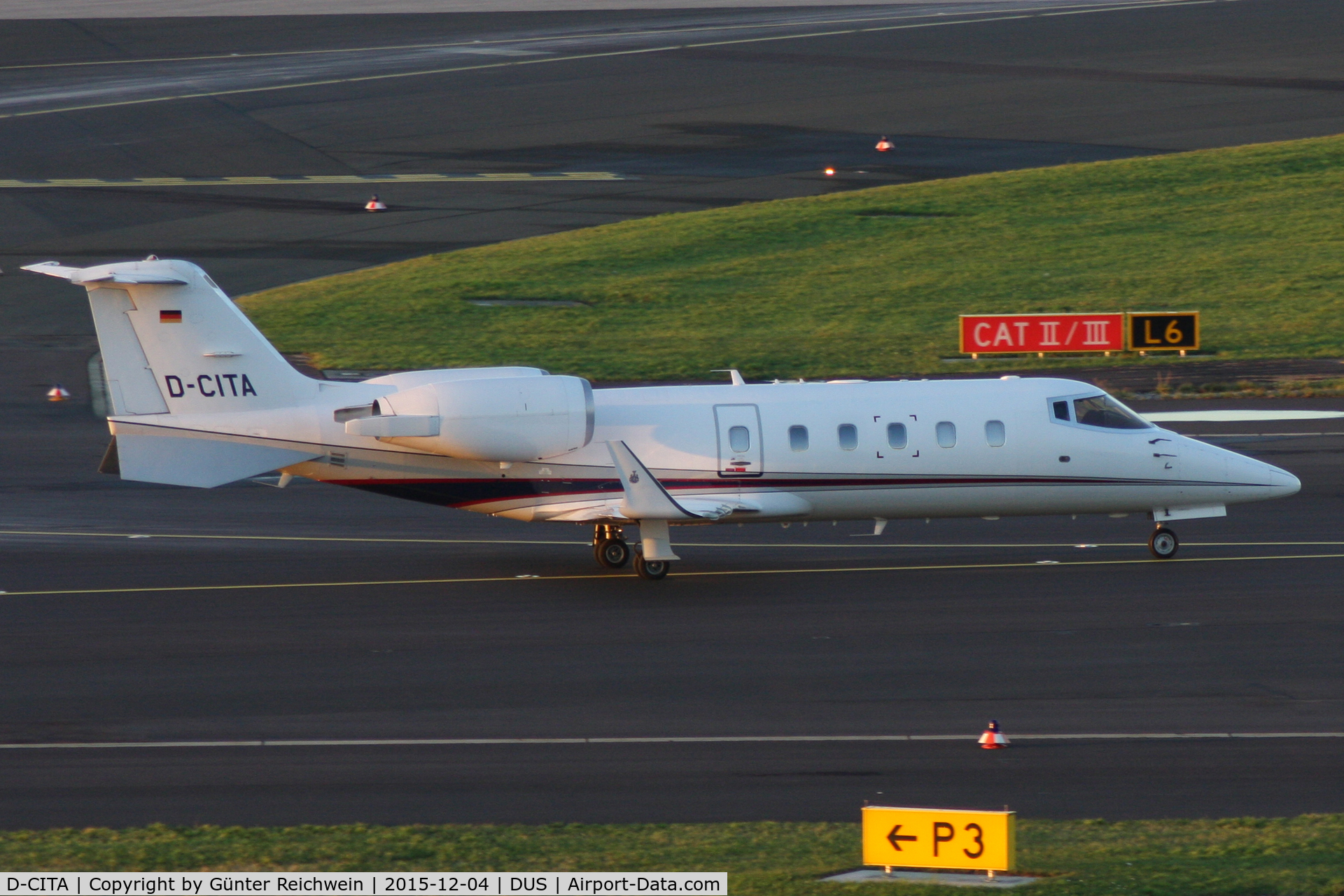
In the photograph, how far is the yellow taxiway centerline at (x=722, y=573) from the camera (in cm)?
2480

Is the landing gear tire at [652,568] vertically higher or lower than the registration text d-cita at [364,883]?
higher

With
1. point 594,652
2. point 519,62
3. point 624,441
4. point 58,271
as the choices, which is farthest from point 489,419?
point 519,62

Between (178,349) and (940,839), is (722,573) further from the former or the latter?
(940,839)

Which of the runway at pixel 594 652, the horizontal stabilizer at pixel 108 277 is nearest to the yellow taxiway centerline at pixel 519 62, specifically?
the runway at pixel 594 652

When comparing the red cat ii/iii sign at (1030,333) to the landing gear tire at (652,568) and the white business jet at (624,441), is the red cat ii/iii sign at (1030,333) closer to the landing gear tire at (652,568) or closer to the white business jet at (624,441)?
the white business jet at (624,441)

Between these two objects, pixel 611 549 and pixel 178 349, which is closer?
pixel 178 349

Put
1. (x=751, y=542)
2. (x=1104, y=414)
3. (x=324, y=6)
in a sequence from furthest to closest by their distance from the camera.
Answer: (x=324, y=6)
(x=751, y=542)
(x=1104, y=414)

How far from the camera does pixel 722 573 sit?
2559cm

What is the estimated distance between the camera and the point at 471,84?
69.7 meters

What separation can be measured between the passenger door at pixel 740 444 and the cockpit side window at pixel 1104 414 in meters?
4.74

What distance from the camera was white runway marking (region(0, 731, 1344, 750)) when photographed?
17234mm

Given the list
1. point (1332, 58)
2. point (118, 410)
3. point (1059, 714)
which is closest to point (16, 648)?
point (118, 410)

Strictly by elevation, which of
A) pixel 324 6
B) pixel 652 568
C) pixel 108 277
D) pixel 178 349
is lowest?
pixel 652 568

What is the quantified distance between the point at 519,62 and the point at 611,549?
169 feet
